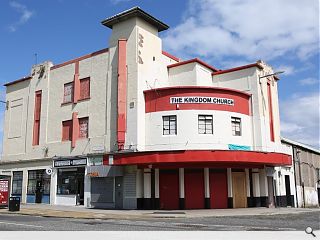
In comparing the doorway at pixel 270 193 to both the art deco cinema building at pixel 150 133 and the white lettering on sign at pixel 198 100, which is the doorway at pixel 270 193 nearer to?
the art deco cinema building at pixel 150 133

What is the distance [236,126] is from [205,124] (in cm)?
289

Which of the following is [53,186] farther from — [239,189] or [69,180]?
[239,189]

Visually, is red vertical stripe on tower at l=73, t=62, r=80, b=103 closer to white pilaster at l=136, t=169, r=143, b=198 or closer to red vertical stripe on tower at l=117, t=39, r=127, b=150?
red vertical stripe on tower at l=117, t=39, r=127, b=150

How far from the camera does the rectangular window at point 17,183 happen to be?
37.2 meters

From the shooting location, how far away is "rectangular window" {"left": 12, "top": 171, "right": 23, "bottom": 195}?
122ft

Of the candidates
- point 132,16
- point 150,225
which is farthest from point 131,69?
point 150,225

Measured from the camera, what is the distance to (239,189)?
98.5ft

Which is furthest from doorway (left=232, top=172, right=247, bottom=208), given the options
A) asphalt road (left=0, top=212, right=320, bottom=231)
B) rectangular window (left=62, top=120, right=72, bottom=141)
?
rectangular window (left=62, top=120, right=72, bottom=141)

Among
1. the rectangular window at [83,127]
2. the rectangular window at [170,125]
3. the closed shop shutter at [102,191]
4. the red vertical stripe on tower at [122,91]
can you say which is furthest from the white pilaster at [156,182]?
the rectangular window at [83,127]

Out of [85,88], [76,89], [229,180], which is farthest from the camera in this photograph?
[76,89]

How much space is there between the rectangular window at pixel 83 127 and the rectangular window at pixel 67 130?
1.38 m

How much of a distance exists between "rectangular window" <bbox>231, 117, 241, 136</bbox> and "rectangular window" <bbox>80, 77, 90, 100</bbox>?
1258 centimetres
